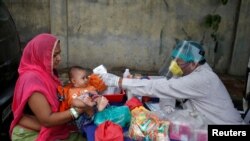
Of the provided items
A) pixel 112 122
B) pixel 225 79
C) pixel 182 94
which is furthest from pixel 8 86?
pixel 225 79

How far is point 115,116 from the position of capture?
2633 mm

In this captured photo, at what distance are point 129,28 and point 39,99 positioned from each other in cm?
403

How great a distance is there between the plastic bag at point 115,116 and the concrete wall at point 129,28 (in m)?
3.83

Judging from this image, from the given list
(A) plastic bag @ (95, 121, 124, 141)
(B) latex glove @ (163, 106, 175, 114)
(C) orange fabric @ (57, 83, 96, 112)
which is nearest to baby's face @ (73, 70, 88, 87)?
(C) orange fabric @ (57, 83, 96, 112)

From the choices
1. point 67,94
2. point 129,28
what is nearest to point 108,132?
point 67,94

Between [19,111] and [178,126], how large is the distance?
118cm

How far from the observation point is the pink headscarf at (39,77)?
8.41ft

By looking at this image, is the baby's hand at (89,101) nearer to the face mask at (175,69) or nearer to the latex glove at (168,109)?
the latex glove at (168,109)

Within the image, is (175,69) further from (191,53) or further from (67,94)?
(67,94)

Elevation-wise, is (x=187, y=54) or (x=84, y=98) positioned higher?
(x=187, y=54)

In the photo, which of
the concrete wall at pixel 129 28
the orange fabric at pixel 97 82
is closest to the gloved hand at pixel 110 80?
the orange fabric at pixel 97 82

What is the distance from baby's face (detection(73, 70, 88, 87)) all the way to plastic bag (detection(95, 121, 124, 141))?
593mm

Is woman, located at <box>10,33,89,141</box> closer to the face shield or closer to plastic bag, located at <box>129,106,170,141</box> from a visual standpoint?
plastic bag, located at <box>129,106,170,141</box>

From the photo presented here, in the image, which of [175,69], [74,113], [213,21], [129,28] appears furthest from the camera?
[129,28]
